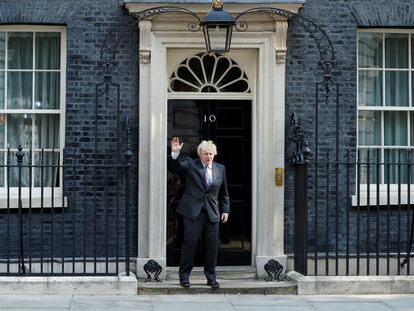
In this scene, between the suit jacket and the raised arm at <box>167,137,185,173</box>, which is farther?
the suit jacket

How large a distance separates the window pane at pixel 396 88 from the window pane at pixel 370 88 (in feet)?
0.37

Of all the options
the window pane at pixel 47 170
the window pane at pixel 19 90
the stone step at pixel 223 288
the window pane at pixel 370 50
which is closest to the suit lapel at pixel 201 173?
the stone step at pixel 223 288

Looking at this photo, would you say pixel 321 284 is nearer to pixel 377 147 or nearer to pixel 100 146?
pixel 377 147

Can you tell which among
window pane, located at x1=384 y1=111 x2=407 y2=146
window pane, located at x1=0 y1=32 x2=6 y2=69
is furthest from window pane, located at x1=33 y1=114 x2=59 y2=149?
window pane, located at x1=384 y1=111 x2=407 y2=146

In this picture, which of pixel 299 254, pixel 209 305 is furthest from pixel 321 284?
pixel 209 305

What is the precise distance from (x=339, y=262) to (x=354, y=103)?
7.18ft

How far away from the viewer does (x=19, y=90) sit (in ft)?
40.5

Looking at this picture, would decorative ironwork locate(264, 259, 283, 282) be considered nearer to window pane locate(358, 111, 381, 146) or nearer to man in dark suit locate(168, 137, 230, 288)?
man in dark suit locate(168, 137, 230, 288)

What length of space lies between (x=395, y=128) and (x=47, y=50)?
4994mm

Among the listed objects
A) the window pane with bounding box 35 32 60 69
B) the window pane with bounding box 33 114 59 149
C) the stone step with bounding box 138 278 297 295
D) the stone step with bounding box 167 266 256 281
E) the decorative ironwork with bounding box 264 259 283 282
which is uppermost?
the window pane with bounding box 35 32 60 69

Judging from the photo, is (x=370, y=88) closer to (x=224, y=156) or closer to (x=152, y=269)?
(x=224, y=156)

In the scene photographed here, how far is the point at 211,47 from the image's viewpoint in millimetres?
12016

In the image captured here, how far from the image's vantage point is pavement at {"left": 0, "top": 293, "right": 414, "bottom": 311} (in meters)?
10.1

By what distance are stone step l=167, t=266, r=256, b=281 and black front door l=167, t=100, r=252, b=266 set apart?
12cm
